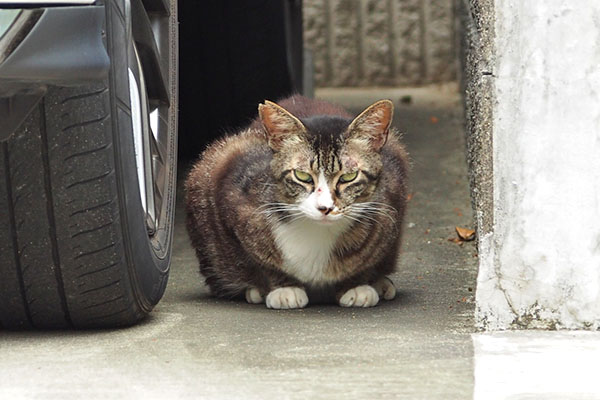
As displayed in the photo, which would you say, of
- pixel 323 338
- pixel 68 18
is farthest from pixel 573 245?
pixel 68 18

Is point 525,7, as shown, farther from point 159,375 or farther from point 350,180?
point 159,375

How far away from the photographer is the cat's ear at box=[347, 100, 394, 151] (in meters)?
3.26

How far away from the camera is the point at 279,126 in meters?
3.29

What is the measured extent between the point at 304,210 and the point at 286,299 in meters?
0.32

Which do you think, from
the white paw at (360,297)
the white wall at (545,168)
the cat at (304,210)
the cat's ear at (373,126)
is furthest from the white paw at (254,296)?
the white wall at (545,168)

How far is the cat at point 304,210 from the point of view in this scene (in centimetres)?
326

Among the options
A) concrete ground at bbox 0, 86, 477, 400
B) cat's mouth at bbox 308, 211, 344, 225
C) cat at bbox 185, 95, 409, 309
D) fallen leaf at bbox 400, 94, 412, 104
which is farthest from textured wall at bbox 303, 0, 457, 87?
cat's mouth at bbox 308, 211, 344, 225

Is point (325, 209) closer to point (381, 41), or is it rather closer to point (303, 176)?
point (303, 176)

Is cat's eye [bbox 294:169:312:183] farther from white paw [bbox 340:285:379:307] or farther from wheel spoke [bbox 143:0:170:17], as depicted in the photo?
wheel spoke [bbox 143:0:170:17]

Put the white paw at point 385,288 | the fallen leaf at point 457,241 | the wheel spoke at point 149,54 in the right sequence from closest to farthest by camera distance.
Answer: the wheel spoke at point 149,54
the white paw at point 385,288
the fallen leaf at point 457,241

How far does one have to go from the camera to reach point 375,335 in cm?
286

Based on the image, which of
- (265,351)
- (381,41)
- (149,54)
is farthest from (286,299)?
(381,41)

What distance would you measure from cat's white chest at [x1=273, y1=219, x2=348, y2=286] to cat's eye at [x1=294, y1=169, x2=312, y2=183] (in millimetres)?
151

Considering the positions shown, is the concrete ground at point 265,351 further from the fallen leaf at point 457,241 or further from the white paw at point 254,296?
the fallen leaf at point 457,241
